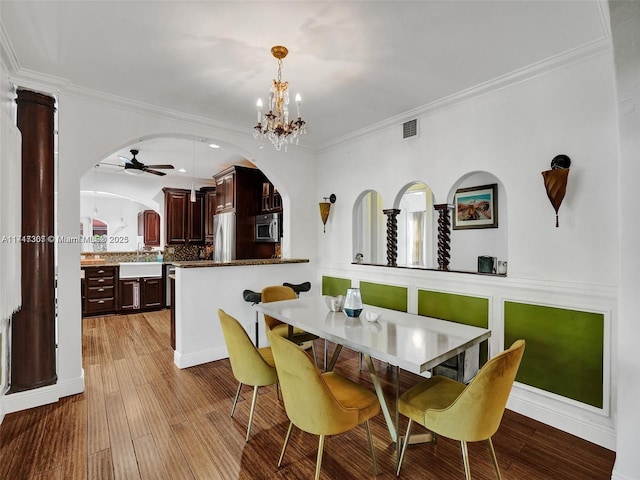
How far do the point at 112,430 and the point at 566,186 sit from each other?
3807 mm

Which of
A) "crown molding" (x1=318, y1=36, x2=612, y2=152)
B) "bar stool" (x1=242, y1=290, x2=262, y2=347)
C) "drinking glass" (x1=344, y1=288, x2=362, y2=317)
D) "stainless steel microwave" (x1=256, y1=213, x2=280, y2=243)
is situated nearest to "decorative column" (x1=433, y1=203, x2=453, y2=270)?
"crown molding" (x1=318, y1=36, x2=612, y2=152)

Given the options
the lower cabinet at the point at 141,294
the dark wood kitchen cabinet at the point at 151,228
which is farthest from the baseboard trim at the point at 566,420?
the dark wood kitchen cabinet at the point at 151,228

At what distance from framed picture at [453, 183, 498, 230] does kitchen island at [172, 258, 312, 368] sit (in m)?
2.69

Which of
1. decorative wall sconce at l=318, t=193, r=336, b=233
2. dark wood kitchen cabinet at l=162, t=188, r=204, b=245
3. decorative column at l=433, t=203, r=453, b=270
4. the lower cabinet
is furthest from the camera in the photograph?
dark wood kitchen cabinet at l=162, t=188, r=204, b=245

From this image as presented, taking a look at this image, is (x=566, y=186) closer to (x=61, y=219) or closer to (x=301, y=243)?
(x=301, y=243)

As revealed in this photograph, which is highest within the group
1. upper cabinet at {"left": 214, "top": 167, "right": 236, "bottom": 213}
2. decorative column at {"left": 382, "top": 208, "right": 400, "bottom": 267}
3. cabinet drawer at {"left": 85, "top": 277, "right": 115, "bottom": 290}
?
upper cabinet at {"left": 214, "top": 167, "right": 236, "bottom": 213}

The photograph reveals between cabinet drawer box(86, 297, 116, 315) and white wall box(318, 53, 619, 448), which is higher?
white wall box(318, 53, 619, 448)

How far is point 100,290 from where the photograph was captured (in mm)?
5711

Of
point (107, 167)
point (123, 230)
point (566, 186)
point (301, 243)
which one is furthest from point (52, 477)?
point (123, 230)

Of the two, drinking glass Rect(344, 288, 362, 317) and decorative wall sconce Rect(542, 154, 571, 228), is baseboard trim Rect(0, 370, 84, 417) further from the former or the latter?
decorative wall sconce Rect(542, 154, 571, 228)

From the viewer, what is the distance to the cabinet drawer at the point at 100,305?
562 centimetres

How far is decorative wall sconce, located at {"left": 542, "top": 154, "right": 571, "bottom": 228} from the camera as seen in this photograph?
231 centimetres

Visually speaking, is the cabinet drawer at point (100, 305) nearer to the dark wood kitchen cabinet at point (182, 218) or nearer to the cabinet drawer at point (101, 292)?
the cabinet drawer at point (101, 292)

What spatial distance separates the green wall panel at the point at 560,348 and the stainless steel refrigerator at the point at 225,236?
4.17m
